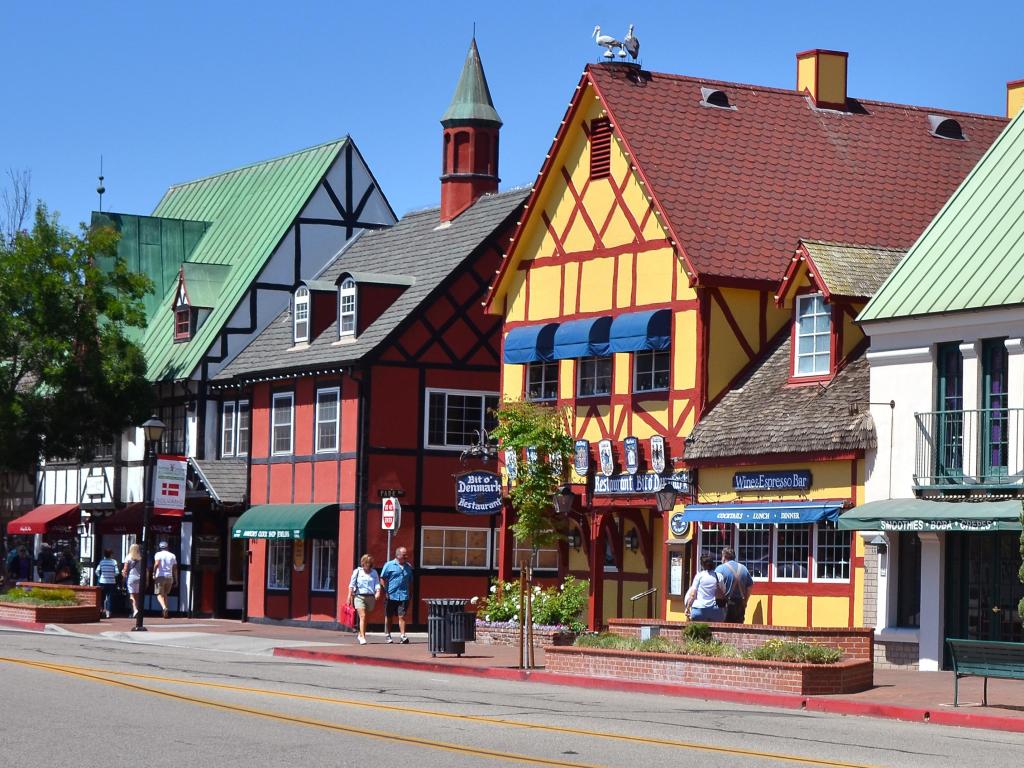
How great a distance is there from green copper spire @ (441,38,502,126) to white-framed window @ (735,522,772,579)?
17762mm

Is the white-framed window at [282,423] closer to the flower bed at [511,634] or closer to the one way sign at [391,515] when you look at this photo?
the one way sign at [391,515]

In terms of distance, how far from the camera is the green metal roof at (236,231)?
48594 millimetres

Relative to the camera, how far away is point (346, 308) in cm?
4328

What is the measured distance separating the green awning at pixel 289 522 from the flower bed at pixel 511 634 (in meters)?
8.02

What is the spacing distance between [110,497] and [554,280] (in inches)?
768

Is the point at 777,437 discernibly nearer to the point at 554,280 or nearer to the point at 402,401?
the point at 554,280

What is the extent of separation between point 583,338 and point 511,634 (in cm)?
582

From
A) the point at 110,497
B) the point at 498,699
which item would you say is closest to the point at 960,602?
the point at 498,699

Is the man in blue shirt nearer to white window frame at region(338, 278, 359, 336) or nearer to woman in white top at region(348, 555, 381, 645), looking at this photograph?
woman in white top at region(348, 555, 381, 645)

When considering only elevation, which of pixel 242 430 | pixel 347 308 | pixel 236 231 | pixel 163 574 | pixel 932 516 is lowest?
pixel 163 574

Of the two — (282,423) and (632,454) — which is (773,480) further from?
(282,423)

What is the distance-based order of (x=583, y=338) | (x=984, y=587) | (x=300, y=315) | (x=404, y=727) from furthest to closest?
(x=300, y=315)
(x=583, y=338)
(x=984, y=587)
(x=404, y=727)

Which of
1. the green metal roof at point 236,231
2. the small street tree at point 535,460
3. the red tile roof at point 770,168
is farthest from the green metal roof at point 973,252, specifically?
the green metal roof at point 236,231

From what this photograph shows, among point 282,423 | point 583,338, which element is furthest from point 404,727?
point 282,423
